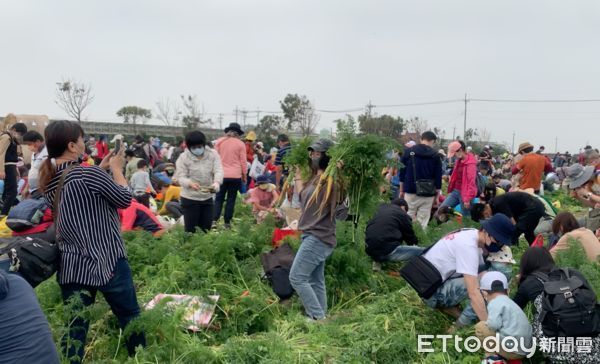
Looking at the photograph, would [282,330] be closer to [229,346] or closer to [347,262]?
[229,346]

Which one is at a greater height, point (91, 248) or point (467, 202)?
point (91, 248)

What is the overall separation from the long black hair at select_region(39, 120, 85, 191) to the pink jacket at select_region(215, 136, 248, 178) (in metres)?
5.45

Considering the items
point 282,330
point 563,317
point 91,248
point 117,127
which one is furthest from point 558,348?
point 117,127

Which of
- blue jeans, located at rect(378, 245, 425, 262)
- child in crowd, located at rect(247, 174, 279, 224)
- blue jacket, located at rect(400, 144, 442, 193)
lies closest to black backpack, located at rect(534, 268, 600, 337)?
blue jeans, located at rect(378, 245, 425, 262)

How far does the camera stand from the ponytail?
3.83 m

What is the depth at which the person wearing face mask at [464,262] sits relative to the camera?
4.96 m

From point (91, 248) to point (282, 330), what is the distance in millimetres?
2166

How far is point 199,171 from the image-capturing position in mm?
7594

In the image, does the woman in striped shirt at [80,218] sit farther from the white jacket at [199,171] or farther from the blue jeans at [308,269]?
the white jacket at [199,171]

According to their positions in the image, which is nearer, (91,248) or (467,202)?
(91,248)

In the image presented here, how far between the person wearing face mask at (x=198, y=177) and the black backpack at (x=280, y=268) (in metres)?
1.39

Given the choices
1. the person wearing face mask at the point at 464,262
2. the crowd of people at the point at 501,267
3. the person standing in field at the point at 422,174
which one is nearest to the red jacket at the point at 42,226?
the crowd of people at the point at 501,267

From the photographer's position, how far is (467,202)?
1019 cm

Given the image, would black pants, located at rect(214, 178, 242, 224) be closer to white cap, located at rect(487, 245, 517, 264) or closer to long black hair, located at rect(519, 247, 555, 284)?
white cap, located at rect(487, 245, 517, 264)
